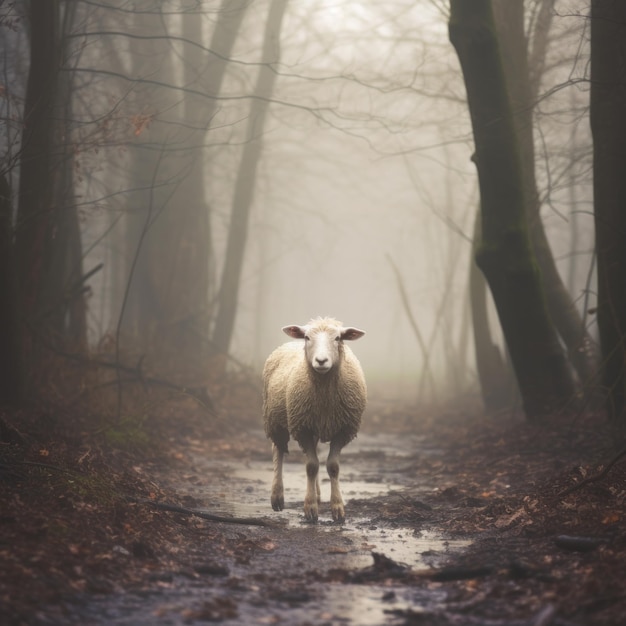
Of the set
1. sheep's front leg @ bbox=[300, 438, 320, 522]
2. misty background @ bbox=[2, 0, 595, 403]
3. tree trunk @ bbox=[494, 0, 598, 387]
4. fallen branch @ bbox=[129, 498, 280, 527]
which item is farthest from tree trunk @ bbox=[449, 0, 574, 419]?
fallen branch @ bbox=[129, 498, 280, 527]

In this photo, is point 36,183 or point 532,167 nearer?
point 36,183

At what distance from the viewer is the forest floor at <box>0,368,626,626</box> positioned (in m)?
4.64

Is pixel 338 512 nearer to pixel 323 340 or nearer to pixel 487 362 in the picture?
pixel 323 340

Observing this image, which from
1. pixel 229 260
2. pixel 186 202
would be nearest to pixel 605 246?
pixel 186 202

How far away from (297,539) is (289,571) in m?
1.26

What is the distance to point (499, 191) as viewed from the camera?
11.1 m

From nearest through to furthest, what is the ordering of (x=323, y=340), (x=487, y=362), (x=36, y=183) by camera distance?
(x=323, y=340) → (x=36, y=183) → (x=487, y=362)

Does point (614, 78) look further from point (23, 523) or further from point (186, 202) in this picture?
point (186, 202)

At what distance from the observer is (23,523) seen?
5484 mm

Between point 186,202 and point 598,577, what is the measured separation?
52.8ft

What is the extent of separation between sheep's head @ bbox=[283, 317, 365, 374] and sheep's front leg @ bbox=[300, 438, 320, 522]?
832 mm

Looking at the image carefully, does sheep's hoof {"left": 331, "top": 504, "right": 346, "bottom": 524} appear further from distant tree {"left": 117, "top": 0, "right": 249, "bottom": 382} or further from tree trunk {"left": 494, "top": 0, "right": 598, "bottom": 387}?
distant tree {"left": 117, "top": 0, "right": 249, "bottom": 382}

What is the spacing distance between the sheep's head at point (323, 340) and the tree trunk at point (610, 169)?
276 cm

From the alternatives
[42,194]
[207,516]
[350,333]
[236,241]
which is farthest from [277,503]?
[236,241]
